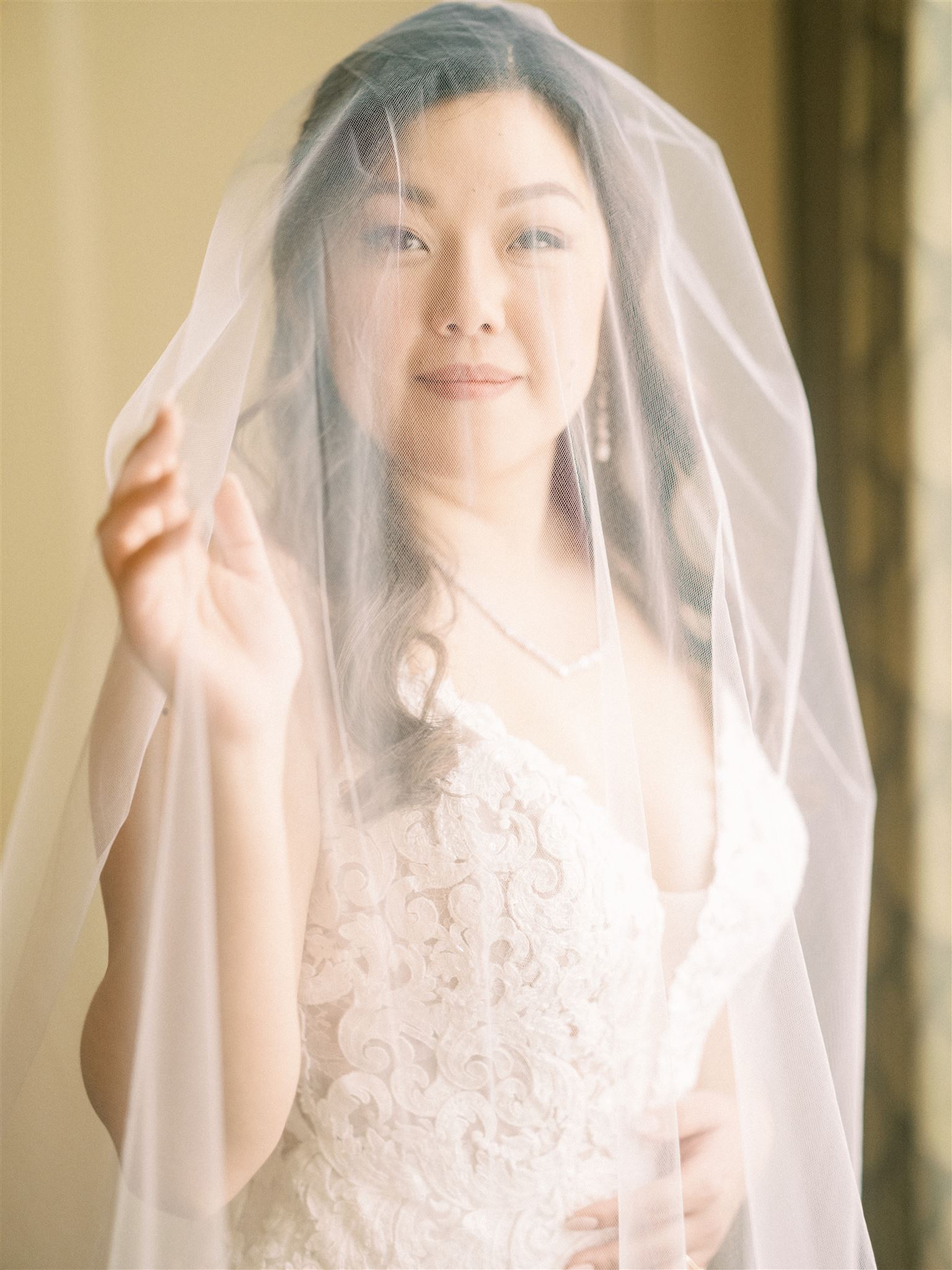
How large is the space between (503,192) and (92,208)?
0.35 m

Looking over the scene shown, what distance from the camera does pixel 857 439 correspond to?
1.24 m

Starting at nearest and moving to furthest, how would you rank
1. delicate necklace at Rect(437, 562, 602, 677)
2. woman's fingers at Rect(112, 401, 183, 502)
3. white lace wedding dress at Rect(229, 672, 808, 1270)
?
woman's fingers at Rect(112, 401, 183, 502) < white lace wedding dress at Rect(229, 672, 808, 1270) < delicate necklace at Rect(437, 562, 602, 677)

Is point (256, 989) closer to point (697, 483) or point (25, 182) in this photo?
point (697, 483)

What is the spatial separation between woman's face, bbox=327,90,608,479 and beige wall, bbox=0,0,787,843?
0.26 m

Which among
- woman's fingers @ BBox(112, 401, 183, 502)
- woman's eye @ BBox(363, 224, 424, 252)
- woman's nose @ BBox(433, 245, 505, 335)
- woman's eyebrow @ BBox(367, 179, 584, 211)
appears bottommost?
woman's fingers @ BBox(112, 401, 183, 502)

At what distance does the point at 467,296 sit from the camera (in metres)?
0.70

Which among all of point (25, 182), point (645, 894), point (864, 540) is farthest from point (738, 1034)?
point (25, 182)

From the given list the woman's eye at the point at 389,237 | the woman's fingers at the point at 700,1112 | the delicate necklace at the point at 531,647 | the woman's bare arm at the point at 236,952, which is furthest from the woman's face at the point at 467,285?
the woman's fingers at the point at 700,1112

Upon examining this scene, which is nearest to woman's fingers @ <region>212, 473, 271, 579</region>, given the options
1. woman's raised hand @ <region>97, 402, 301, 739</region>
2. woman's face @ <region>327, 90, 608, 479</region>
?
woman's raised hand @ <region>97, 402, 301, 739</region>

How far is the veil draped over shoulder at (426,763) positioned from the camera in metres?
0.60

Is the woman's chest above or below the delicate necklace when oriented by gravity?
below

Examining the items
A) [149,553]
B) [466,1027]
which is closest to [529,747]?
[466,1027]

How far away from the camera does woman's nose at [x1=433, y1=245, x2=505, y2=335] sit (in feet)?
2.27

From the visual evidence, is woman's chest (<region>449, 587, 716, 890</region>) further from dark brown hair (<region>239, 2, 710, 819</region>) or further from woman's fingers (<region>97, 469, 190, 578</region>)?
woman's fingers (<region>97, 469, 190, 578</region>)
